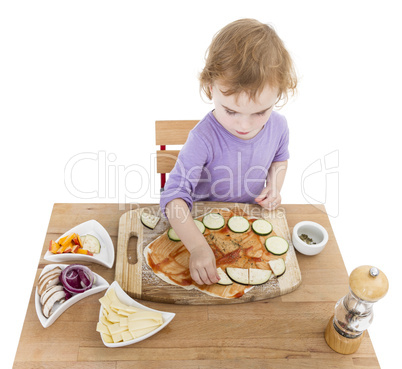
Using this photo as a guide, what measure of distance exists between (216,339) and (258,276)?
0.36 m

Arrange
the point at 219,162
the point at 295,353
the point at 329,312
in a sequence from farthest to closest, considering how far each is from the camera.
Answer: the point at 219,162 → the point at 329,312 → the point at 295,353

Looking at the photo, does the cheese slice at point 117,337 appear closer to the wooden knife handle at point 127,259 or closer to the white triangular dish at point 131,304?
the white triangular dish at point 131,304

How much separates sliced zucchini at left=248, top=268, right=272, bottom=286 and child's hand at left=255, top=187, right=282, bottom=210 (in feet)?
1.46

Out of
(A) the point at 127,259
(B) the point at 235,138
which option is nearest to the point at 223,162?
(B) the point at 235,138

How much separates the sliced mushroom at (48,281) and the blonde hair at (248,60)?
109cm

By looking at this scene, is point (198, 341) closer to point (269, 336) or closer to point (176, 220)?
point (269, 336)

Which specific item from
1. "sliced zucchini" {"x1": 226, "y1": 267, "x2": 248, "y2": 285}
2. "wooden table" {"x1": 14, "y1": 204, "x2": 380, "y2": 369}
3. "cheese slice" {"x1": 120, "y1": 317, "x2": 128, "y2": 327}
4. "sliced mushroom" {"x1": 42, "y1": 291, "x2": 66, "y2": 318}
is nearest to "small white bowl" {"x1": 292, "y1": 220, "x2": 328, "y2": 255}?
"wooden table" {"x1": 14, "y1": 204, "x2": 380, "y2": 369}

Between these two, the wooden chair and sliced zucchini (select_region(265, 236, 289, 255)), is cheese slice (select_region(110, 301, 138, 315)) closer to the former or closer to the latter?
sliced zucchini (select_region(265, 236, 289, 255))

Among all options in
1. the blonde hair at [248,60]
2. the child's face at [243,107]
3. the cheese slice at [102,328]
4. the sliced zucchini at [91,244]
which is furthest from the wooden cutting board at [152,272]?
the blonde hair at [248,60]

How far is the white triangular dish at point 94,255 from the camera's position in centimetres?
208

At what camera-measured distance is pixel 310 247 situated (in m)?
2.16

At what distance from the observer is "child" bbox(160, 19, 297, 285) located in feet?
Answer: 5.88

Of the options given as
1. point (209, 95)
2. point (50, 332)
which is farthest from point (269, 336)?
point (209, 95)

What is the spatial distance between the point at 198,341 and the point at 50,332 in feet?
2.03
